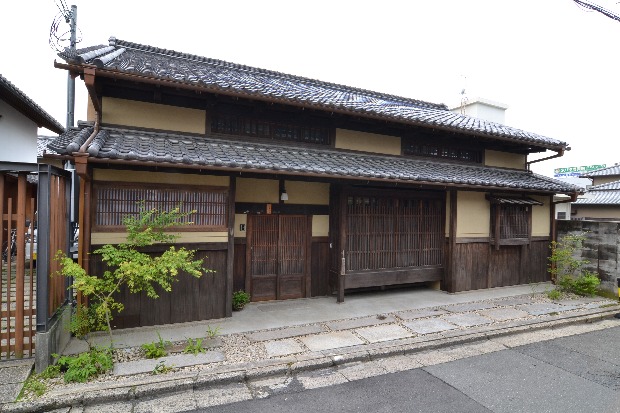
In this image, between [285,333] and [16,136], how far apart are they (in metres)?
11.0

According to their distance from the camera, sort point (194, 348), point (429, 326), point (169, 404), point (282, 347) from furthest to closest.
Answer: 1. point (429, 326)
2. point (282, 347)
3. point (194, 348)
4. point (169, 404)

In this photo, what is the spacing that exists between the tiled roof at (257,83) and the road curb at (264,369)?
504 centimetres

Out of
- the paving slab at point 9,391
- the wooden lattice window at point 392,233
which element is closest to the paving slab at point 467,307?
the wooden lattice window at point 392,233

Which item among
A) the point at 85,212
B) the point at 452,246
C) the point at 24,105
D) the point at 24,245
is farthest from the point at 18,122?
the point at 452,246

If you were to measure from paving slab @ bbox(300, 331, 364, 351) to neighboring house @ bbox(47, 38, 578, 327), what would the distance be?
1.91 metres

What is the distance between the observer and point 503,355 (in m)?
5.72

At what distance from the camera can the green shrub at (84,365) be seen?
4359 mm

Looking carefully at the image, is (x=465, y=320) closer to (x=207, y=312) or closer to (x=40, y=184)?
(x=207, y=312)

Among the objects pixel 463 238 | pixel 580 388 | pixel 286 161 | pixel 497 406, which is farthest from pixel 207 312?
pixel 463 238

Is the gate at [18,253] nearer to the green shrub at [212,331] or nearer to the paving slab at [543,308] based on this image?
the green shrub at [212,331]

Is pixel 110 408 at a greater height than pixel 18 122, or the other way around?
pixel 18 122

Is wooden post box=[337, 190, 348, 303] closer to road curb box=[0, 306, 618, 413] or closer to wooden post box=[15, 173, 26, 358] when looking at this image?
road curb box=[0, 306, 618, 413]

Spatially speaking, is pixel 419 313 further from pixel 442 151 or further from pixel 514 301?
pixel 442 151

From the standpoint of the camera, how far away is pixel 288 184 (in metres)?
8.15
